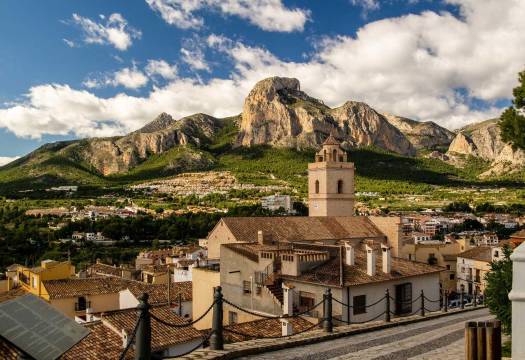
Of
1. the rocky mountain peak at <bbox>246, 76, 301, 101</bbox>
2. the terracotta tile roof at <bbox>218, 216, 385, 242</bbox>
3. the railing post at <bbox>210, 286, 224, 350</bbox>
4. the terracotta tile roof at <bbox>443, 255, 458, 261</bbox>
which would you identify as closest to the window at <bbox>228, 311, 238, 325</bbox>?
the terracotta tile roof at <bbox>218, 216, 385, 242</bbox>

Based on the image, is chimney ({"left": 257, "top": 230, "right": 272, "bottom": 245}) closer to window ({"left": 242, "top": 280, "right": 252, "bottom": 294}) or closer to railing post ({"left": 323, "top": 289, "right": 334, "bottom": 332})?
window ({"left": 242, "top": 280, "right": 252, "bottom": 294})

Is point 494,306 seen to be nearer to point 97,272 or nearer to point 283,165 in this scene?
point 97,272

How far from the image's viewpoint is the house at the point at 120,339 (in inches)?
582

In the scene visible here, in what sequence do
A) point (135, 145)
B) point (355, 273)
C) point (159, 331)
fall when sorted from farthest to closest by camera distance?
point (135, 145), point (355, 273), point (159, 331)

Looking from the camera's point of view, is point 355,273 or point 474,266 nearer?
point 355,273

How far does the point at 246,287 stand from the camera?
19281 mm

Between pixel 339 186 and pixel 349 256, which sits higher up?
pixel 339 186

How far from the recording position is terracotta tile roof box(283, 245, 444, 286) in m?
16.9

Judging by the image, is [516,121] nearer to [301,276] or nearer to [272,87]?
[301,276]

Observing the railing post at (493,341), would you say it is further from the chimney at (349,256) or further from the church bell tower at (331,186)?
the church bell tower at (331,186)

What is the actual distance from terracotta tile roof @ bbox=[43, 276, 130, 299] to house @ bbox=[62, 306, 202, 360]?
12.8 metres

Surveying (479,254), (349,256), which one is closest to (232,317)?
(349,256)

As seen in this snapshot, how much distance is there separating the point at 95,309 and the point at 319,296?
58.0 feet

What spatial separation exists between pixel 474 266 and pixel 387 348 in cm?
3983
